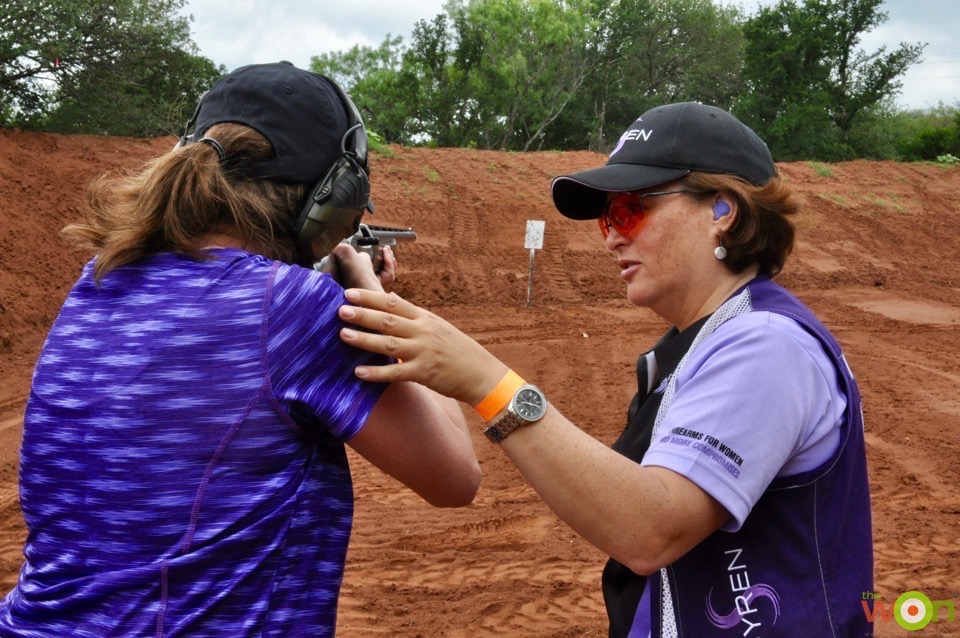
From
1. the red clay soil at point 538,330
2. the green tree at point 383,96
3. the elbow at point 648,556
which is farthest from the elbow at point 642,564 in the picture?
Answer: the green tree at point 383,96

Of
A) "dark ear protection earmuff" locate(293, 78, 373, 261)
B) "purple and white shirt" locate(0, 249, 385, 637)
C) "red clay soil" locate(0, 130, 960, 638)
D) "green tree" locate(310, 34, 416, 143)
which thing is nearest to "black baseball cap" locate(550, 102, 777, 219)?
"red clay soil" locate(0, 130, 960, 638)

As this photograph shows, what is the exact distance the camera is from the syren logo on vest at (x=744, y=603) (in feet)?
5.16

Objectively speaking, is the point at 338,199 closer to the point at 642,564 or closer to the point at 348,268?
the point at 348,268

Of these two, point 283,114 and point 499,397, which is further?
point 283,114

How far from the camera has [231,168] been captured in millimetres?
1606

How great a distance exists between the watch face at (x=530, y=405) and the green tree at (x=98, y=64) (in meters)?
16.3

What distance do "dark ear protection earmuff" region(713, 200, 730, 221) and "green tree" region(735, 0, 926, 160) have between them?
30068 millimetres

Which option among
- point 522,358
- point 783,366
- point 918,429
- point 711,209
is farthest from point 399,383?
point 522,358

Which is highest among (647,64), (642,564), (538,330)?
(647,64)

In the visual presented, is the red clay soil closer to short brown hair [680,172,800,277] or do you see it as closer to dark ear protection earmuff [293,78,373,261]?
short brown hair [680,172,800,277]

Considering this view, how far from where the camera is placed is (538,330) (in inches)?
513

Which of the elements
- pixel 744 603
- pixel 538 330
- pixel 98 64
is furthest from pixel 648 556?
pixel 98 64

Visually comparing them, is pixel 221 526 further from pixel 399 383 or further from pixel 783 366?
pixel 783 366

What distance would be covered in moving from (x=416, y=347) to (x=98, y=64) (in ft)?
56.2
